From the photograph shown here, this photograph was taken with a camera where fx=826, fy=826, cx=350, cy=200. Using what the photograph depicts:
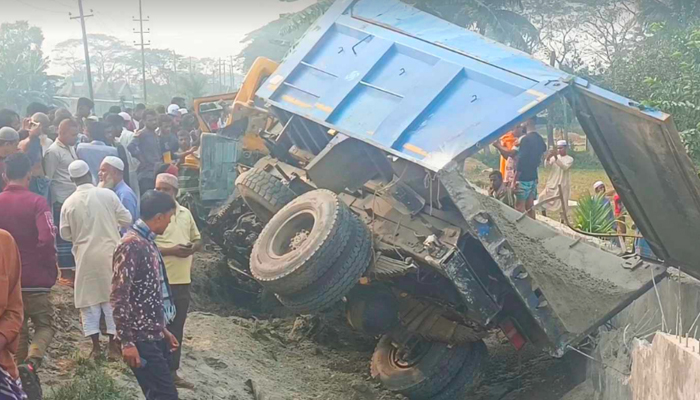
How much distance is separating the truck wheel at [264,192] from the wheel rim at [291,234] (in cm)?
62

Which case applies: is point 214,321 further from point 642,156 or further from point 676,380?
point 676,380

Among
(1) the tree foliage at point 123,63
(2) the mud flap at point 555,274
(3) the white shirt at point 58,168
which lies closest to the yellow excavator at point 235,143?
(3) the white shirt at point 58,168

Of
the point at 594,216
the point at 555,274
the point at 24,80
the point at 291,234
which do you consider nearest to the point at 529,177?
the point at 594,216

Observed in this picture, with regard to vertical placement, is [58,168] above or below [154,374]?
above

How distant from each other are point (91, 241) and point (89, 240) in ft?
0.05

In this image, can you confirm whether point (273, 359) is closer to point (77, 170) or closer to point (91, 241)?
point (91, 241)

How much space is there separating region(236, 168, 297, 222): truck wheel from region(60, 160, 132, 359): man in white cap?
2.18 meters

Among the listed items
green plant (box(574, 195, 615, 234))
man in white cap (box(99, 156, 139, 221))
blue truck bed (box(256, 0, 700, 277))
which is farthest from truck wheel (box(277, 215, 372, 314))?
green plant (box(574, 195, 615, 234))

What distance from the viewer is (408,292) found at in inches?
266

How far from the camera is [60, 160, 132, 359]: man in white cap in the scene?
5.29 m

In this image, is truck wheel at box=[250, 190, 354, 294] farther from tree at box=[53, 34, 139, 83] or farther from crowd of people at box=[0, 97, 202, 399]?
tree at box=[53, 34, 139, 83]

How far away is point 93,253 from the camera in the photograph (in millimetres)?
5293

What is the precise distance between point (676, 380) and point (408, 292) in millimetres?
3174

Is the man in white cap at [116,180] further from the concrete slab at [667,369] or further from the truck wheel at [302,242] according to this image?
the concrete slab at [667,369]
